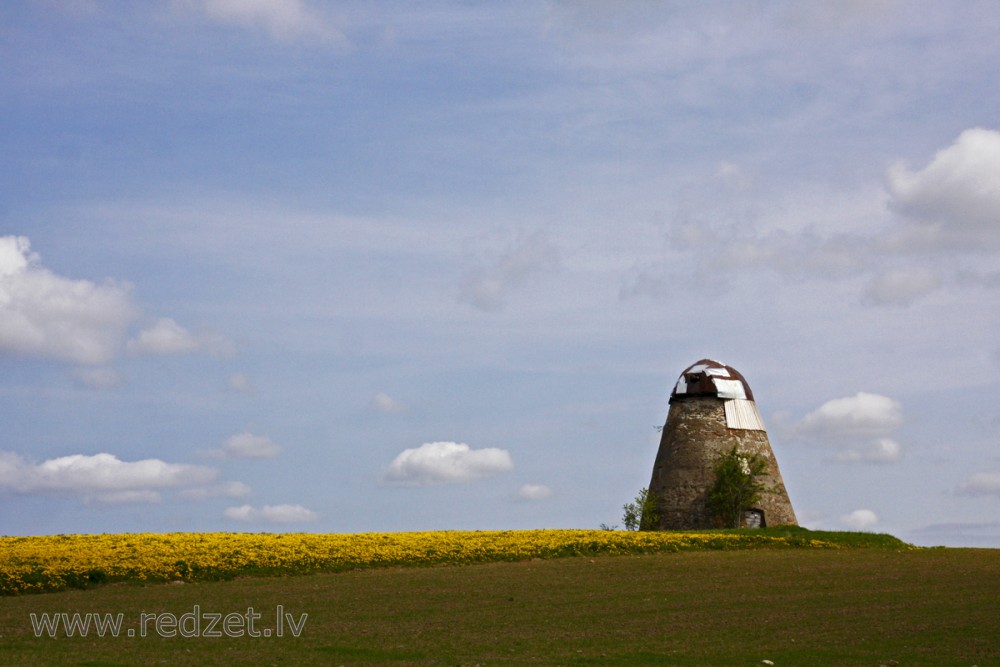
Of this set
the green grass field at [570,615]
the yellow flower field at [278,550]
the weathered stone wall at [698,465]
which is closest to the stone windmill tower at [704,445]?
the weathered stone wall at [698,465]

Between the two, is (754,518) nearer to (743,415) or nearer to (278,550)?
(743,415)

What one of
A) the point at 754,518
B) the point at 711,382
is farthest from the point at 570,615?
the point at 711,382

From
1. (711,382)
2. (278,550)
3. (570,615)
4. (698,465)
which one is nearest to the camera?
(570,615)

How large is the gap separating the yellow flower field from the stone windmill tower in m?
5.78

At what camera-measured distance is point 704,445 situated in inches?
2105

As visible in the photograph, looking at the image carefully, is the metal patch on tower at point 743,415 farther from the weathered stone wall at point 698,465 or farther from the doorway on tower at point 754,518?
the doorway on tower at point 754,518

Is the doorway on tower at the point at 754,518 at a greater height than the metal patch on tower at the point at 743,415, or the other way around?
the metal patch on tower at the point at 743,415

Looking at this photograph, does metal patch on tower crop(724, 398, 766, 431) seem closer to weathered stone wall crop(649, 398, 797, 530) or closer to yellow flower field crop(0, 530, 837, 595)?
weathered stone wall crop(649, 398, 797, 530)

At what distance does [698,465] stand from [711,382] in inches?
166

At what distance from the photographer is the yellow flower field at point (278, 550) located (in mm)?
33531

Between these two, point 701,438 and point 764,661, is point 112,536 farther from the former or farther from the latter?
point 764,661

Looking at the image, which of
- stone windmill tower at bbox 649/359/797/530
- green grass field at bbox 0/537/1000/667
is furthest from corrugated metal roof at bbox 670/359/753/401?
green grass field at bbox 0/537/1000/667

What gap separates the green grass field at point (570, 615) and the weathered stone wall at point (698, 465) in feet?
45.0

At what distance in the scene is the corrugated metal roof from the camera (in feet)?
179
